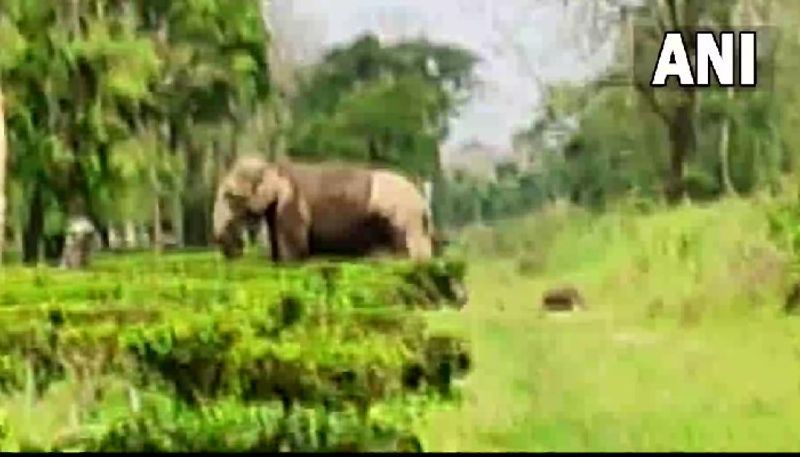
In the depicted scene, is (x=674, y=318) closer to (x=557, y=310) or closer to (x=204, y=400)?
(x=557, y=310)

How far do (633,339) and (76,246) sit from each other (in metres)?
1.28

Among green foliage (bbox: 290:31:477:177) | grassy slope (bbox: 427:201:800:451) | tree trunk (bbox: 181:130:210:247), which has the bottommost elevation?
grassy slope (bbox: 427:201:800:451)

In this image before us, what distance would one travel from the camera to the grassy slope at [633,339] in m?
6.25

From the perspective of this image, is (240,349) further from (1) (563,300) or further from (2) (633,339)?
(2) (633,339)

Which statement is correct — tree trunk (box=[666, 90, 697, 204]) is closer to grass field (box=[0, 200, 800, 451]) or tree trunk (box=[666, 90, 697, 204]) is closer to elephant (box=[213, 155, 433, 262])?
grass field (box=[0, 200, 800, 451])

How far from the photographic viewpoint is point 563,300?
6418mm

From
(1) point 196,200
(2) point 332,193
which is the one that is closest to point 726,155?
(2) point 332,193

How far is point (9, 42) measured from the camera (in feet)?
21.3

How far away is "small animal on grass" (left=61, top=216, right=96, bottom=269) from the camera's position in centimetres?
652

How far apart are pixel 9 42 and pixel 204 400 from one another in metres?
0.93

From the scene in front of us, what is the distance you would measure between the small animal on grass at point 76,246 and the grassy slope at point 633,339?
0.85m

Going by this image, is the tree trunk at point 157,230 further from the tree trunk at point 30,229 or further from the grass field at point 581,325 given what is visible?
the tree trunk at point 30,229

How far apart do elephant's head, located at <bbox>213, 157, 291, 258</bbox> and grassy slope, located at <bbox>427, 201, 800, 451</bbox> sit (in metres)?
0.47

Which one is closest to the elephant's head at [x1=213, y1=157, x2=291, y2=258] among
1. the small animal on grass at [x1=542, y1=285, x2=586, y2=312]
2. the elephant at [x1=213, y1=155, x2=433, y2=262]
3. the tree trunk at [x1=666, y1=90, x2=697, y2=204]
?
the elephant at [x1=213, y1=155, x2=433, y2=262]
